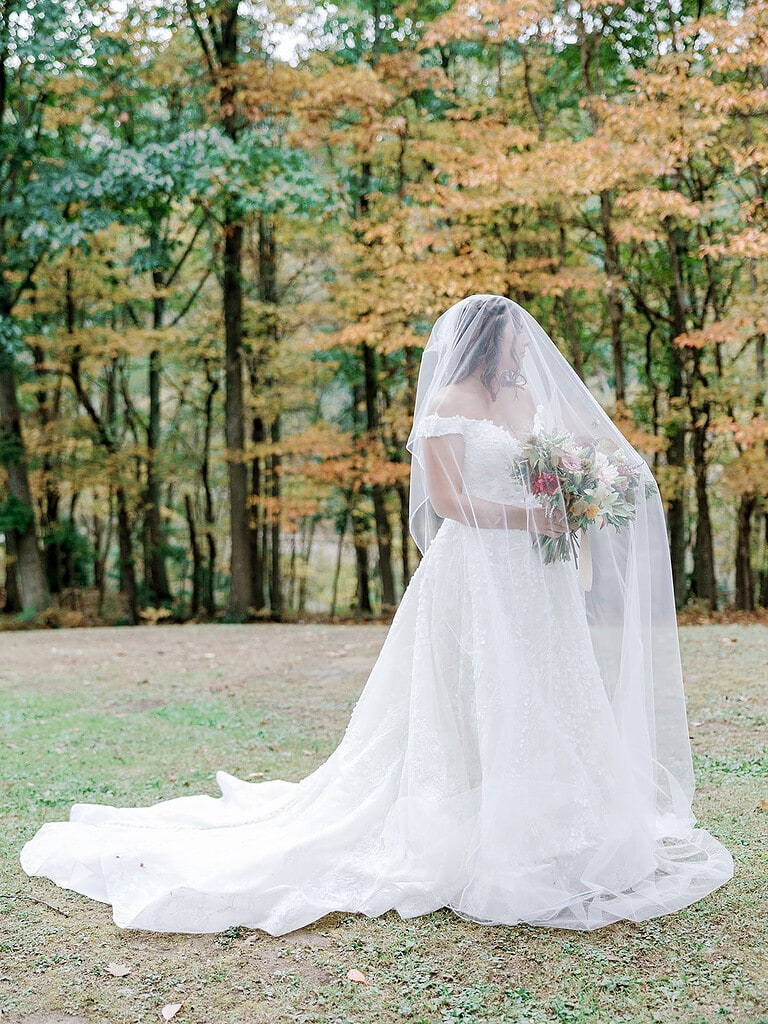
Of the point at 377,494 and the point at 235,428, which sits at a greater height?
the point at 235,428

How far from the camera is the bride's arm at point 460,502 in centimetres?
364

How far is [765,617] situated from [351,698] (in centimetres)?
927

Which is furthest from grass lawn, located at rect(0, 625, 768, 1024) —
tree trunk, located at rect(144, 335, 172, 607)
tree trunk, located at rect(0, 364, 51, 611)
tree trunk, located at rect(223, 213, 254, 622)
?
tree trunk, located at rect(144, 335, 172, 607)

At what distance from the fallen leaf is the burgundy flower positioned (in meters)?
2.18

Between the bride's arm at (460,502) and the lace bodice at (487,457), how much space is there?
24 mm

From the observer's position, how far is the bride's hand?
362 cm

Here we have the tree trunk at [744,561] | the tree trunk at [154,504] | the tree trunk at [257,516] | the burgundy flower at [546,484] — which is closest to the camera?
the burgundy flower at [546,484]

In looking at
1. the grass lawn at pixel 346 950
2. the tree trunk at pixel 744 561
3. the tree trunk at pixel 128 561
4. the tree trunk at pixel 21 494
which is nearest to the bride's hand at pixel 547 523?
the grass lawn at pixel 346 950

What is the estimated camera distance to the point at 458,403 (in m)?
3.69

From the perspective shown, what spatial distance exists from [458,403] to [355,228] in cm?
1021

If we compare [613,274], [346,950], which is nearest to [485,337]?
[346,950]

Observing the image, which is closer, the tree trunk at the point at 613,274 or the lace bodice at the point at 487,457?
the lace bodice at the point at 487,457

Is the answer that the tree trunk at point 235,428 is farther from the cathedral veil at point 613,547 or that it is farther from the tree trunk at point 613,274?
the cathedral veil at point 613,547

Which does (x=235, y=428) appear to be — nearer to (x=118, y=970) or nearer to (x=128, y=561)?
(x=128, y=561)
